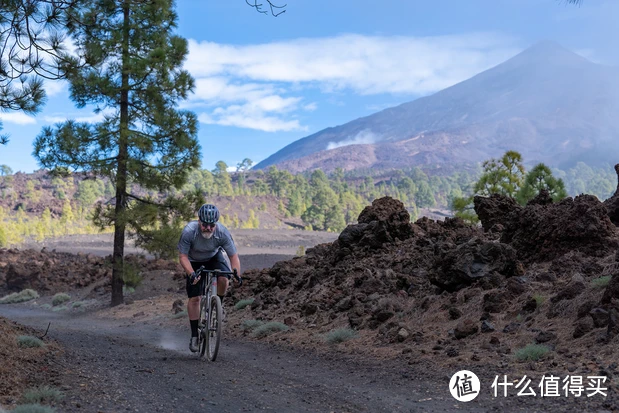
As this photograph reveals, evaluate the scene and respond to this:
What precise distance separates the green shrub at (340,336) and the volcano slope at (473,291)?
0.46ft

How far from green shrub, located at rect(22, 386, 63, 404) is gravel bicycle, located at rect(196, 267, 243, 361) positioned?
2.59 meters

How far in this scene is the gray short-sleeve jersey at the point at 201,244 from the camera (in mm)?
8180

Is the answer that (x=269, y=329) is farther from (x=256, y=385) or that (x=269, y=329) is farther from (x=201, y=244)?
(x=256, y=385)

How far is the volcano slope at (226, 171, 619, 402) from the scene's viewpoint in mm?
7621

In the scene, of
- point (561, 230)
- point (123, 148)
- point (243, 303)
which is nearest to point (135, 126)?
point (123, 148)

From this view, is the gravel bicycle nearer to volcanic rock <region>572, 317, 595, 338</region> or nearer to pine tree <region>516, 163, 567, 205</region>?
volcanic rock <region>572, 317, 595, 338</region>

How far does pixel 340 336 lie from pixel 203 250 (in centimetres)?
316

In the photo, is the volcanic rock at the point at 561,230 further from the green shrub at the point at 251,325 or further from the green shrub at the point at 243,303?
the green shrub at the point at 243,303

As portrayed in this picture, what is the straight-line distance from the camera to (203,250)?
8266 mm

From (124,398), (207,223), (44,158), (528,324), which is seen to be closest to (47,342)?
(207,223)

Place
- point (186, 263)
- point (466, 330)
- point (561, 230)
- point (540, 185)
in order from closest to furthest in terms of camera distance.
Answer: point (186, 263) < point (466, 330) < point (561, 230) < point (540, 185)

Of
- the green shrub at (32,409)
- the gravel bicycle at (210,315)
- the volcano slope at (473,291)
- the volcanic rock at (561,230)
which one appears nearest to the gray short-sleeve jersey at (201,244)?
the gravel bicycle at (210,315)

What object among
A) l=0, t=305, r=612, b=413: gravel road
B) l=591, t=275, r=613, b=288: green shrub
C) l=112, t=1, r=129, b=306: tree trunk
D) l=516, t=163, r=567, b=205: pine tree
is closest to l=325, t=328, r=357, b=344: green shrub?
l=0, t=305, r=612, b=413: gravel road

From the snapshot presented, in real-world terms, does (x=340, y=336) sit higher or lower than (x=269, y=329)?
higher
